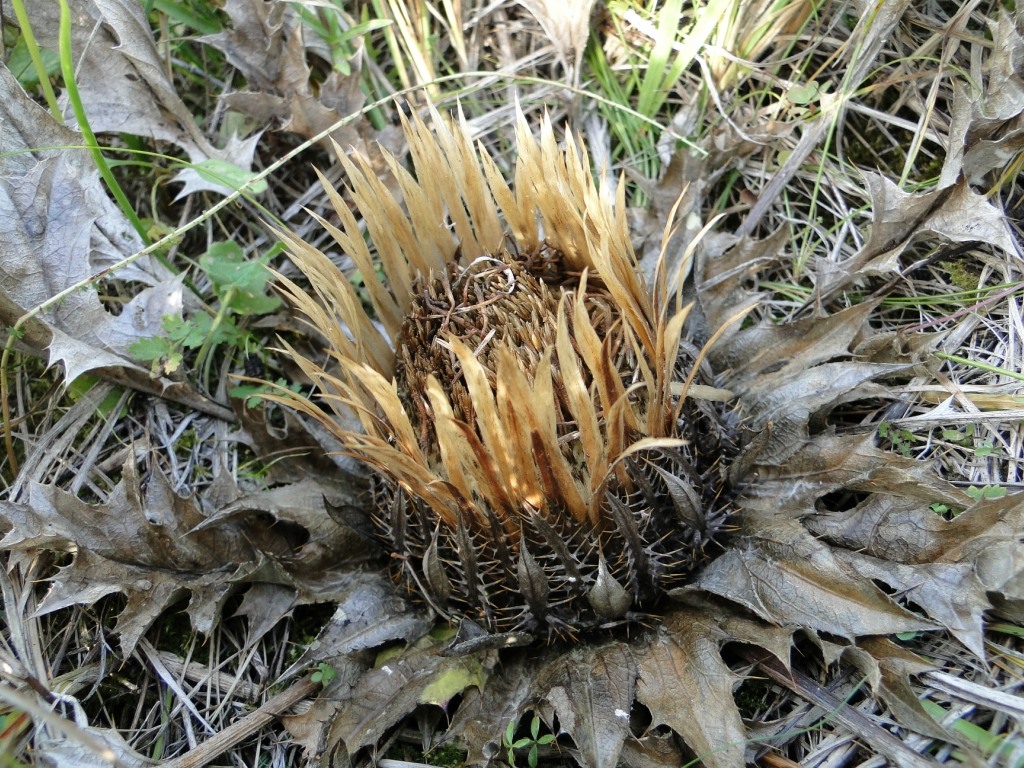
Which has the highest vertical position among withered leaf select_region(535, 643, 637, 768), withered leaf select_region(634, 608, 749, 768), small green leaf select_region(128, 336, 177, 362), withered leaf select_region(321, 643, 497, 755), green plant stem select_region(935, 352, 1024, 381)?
small green leaf select_region(128, 336, 177, 362)

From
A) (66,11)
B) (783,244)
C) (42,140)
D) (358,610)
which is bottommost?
(358,610)

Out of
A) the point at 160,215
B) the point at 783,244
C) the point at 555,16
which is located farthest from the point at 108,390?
the point at 783,244

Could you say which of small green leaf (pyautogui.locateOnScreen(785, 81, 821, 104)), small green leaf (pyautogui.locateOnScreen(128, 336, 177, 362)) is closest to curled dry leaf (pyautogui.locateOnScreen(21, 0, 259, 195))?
small green leaf (pyautogui.locateOnScreen(128, 336, 177, 362))

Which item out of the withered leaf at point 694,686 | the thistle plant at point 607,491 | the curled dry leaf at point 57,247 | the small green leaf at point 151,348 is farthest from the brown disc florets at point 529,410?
the curled dry leaf at point 57,247

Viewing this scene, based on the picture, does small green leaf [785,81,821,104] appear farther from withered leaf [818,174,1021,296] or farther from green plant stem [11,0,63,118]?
green plant stem [11,0,63,118]

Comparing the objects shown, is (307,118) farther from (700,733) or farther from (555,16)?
(700,733)

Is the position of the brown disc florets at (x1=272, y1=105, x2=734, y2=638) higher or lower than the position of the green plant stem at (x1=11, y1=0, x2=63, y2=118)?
lower

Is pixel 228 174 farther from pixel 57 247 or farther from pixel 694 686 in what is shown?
pixel 694 686
